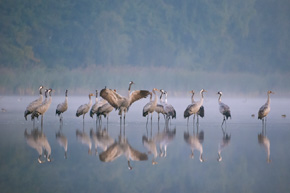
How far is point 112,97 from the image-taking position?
735 inches

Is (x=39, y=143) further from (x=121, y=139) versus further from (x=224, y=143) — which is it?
(x=224, y=143)

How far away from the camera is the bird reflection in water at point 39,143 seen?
13.1 m

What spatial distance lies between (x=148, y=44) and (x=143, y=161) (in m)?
97.0

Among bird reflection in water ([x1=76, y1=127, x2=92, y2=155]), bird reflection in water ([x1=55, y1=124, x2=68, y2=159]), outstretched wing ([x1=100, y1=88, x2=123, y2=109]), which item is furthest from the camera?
outstretched wing ([x1=100, y1=88, x2=123, y2=109])

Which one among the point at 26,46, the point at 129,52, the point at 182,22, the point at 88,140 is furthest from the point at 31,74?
the point at 88,140

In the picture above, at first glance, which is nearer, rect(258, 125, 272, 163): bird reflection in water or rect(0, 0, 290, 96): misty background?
rect(258, 125, 272, 163): bird reflection in water

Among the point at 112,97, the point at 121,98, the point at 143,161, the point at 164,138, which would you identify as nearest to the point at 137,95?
the point at 121,98

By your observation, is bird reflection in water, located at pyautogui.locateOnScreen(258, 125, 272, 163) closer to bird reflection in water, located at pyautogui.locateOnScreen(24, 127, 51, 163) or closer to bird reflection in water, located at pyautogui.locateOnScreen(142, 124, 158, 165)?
bird reflection in water, located at pyautogui.locateOnScreen(142, 124, 158, 165)

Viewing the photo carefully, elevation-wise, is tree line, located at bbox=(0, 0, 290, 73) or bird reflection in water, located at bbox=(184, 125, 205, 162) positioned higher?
tree line, located at bbox=(0, 0, 290, 73)

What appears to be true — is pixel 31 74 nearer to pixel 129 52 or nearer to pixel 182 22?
pixel 129 52

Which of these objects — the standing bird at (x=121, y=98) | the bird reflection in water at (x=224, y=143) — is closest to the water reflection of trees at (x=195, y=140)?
the bird reflection in water at (x=224, y=143)

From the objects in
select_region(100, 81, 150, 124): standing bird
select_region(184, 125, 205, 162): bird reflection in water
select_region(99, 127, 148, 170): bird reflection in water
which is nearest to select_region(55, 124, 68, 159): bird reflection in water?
select_region(99, 127, 148, 170): bird reflection in water

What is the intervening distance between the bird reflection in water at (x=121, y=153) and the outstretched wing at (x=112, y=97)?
356 centimetres

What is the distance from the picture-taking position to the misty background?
105 m
